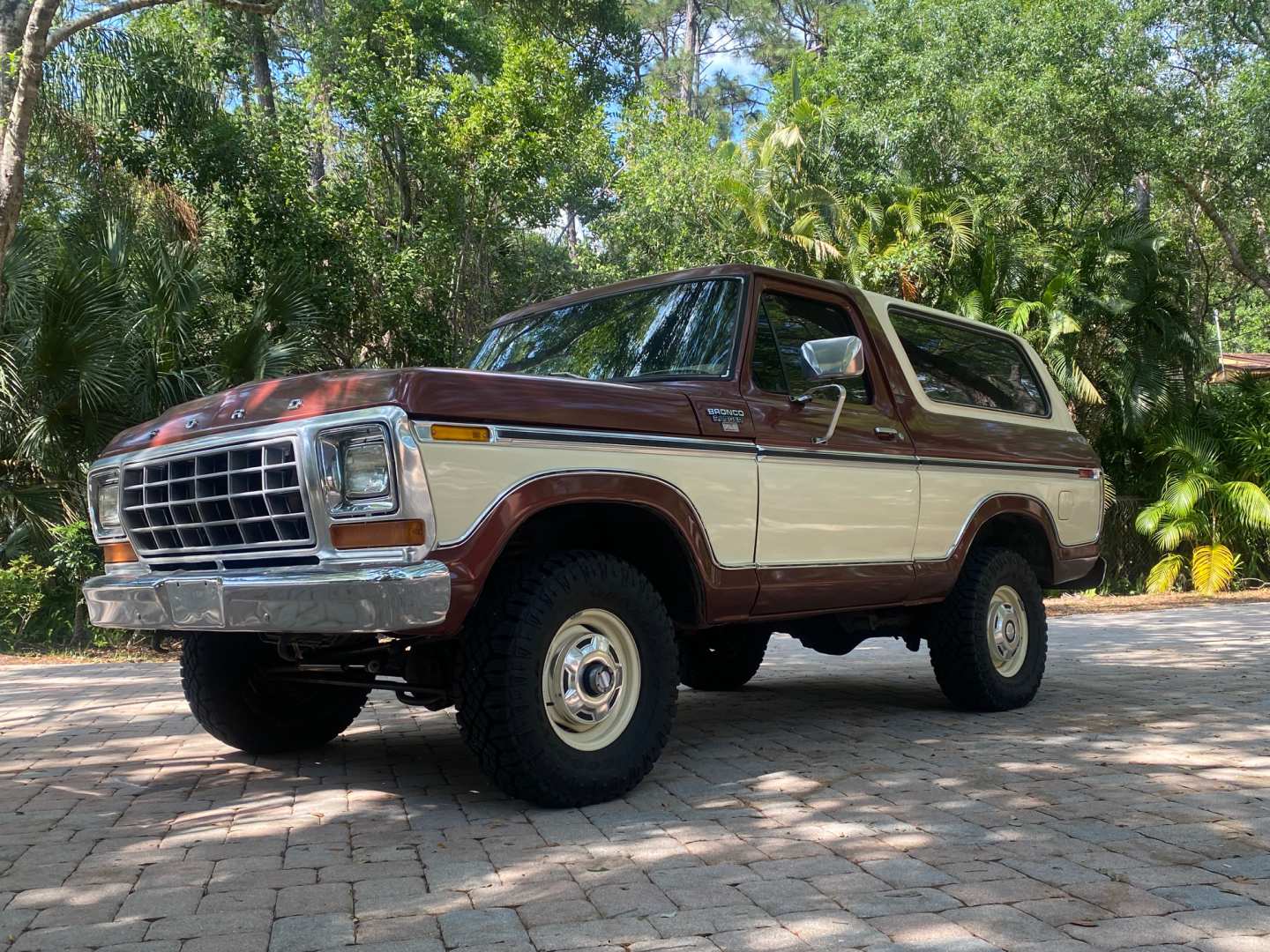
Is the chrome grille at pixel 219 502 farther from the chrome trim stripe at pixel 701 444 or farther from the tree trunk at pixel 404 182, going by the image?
Result: the tree trunk at pixel 404 182

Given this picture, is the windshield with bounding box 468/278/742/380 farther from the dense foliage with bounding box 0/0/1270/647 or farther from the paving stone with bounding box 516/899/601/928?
the dense foliage with bounding box 0/0/1270/647

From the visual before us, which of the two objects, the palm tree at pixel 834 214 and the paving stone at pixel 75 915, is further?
the palm tree at pixel 834 214

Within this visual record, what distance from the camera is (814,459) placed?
5.36 m

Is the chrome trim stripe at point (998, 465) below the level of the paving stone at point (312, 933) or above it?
above

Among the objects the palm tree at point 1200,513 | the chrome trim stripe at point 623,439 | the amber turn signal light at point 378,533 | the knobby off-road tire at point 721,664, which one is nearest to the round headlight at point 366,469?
the amber turn signal light at point 378,533

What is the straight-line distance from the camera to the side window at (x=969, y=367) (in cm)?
639

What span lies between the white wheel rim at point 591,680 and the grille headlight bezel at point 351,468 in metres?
0.86

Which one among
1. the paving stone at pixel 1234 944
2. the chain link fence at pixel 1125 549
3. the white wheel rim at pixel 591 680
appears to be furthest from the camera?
the chain link fence at pixel 1125 549

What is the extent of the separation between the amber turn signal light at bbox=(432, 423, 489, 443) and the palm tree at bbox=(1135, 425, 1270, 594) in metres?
15.2

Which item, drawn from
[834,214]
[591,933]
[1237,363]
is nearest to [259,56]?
[834,214]

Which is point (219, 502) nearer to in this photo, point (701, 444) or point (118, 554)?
point (118, 554)

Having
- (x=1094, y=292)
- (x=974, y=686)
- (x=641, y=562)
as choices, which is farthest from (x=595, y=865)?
(x=1094, y=292)

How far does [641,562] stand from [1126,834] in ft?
6.90

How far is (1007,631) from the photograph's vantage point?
670 cm
